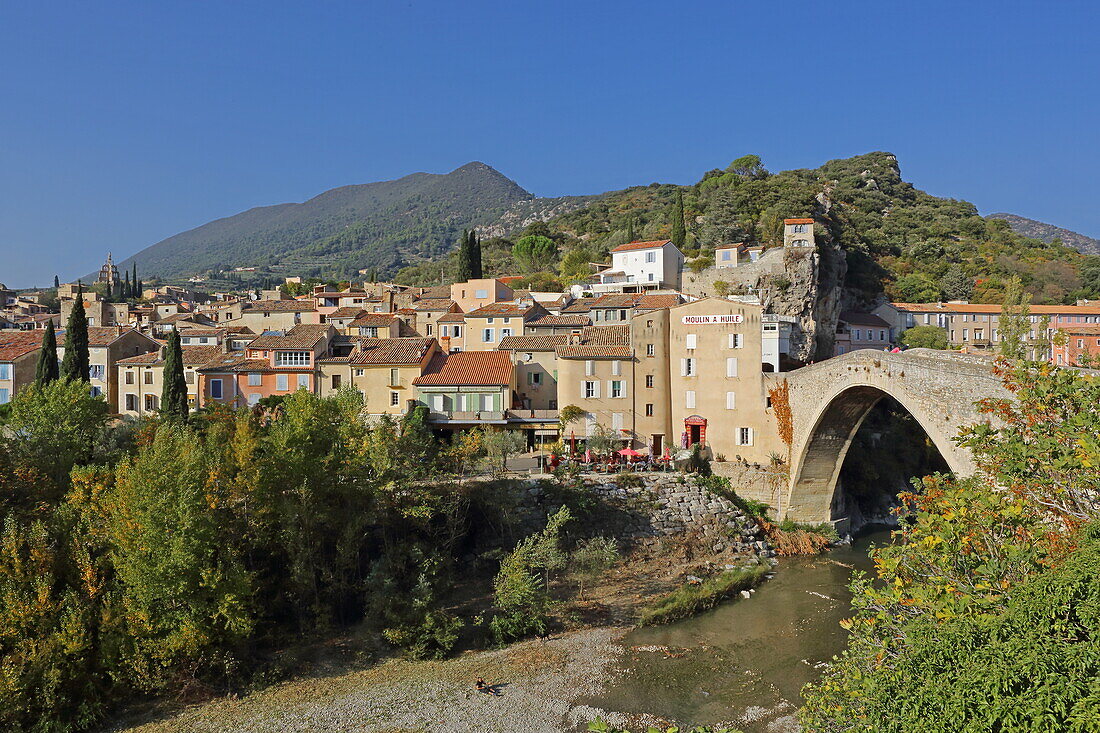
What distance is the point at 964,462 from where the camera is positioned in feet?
63.3

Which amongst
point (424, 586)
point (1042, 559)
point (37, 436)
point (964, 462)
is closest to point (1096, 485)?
point (1042, 559)

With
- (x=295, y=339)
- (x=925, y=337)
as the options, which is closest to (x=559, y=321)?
(x=295, y=339)

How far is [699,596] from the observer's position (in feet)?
85.4

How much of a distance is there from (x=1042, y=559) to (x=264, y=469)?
2076 cm

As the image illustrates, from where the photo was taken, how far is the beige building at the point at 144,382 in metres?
40.7

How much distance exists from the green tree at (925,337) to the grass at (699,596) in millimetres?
32844

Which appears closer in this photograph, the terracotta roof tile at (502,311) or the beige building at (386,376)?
the beige building at (386,376)

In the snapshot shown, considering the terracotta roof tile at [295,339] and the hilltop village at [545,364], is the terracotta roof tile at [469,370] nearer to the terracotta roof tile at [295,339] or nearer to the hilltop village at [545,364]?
the hilltop village at [545,364]

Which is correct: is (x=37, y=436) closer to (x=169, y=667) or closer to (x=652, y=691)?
(x=169, y=667)

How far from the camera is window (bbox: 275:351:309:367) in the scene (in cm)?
3994

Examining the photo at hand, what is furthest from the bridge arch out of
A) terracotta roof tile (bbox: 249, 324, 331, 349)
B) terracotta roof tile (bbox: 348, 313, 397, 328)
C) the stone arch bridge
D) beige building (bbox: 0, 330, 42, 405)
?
beige building (bbox: 0, 330, 42, 405)

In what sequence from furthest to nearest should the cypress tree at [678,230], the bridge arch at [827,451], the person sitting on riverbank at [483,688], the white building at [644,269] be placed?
the cypress tree at [678,230]
the white building at [644,269]
the bridge arch at [827,451]
the person sitting on riverbank at [483,688]

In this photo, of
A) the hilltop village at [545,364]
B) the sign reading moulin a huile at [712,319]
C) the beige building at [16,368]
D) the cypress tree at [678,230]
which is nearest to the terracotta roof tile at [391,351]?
the hilltop village at [545,364]

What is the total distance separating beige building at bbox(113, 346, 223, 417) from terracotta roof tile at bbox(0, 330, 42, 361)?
499cm
